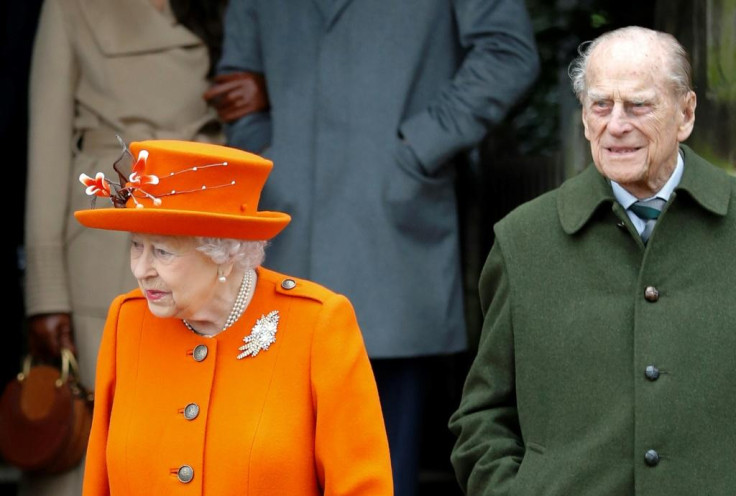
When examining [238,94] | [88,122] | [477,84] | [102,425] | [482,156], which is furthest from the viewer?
[482,156]

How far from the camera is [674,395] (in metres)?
3.42

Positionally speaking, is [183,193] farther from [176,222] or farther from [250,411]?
[250,411]

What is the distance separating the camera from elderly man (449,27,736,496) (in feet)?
11.2

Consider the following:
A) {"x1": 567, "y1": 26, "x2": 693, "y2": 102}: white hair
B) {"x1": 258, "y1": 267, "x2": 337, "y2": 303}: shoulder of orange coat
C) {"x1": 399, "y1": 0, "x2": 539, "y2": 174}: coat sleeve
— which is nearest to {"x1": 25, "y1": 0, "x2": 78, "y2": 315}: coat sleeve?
{"x1": 399, "y1": 0, "x2": 539, "y2": 174}: coat sleeve

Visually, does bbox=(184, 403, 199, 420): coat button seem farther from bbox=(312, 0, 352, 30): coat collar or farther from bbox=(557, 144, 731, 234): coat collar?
bbox=(312, 0, 352, 30): coat collar

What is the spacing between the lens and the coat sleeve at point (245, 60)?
5395 millimetres

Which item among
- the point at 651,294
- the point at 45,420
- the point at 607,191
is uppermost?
the point at 607,191

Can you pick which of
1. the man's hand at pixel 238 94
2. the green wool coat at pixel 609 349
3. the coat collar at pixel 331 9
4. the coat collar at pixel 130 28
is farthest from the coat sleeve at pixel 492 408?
the coat collar at pixel 130 28

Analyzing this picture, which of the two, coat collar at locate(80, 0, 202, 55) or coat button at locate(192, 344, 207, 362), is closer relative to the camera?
coat button at locate(192, 344, 207, 362)

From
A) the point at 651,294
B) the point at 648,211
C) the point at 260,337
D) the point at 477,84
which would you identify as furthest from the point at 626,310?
the point at 477,84

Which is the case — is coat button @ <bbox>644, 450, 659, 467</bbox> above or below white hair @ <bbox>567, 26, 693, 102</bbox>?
below

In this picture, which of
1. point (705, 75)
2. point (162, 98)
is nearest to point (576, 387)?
point (705, 75)

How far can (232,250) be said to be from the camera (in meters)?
3.47

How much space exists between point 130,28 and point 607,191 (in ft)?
8.31
